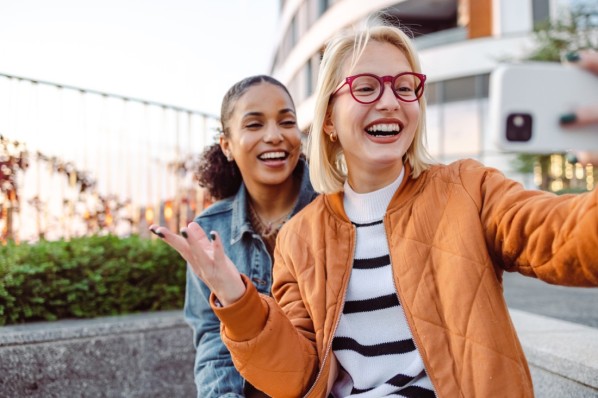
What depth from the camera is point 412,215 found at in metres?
1.77

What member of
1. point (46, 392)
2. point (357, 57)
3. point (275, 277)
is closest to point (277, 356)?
point (275, 277)

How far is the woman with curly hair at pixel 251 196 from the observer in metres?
2.55

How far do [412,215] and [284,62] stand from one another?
32.0 metres

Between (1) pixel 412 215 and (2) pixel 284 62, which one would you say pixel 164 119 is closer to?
(1) pixel 412 215

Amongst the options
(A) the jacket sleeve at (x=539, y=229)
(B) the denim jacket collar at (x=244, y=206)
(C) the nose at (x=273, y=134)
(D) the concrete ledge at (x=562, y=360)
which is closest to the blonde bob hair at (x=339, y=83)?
(A) the jacket sleeve at (x=539, y=229)

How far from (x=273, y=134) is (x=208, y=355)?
1.03 metres

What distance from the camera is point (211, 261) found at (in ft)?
5.28

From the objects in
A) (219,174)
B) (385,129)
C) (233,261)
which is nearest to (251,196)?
(219,174)

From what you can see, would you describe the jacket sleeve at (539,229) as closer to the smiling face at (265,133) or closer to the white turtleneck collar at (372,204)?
the white turtleneck collar at (372,204)

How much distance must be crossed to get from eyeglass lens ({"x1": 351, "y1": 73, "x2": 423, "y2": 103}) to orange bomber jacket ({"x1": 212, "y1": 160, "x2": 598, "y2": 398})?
0.90 feet

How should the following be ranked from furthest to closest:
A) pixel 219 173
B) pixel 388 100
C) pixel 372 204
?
1. pixel 219 173
2. pixel 372 204
3. pixel 388 100

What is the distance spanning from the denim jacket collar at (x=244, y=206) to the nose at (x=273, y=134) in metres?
0.29

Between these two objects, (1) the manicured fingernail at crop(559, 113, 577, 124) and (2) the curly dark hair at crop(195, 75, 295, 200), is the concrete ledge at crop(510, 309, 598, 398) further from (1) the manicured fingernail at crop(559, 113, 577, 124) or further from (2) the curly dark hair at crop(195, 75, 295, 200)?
(2) the curly dark hair at crop(195, 75, 295, 200)

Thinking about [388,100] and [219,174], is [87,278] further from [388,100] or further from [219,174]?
[388,100]
